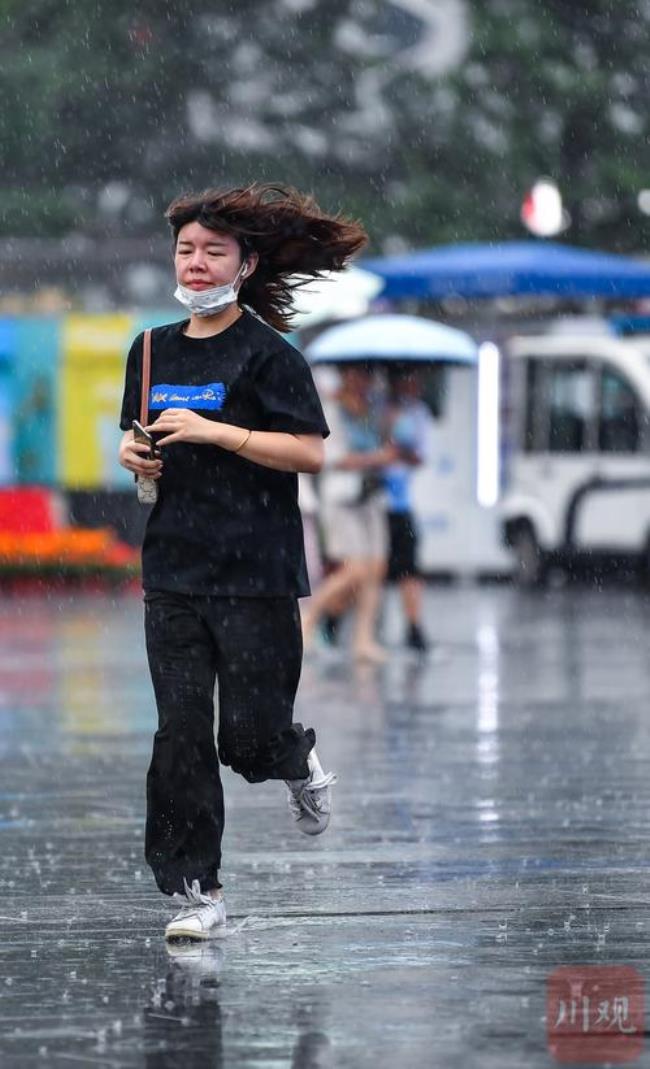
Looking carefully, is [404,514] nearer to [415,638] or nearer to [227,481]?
[415,638]

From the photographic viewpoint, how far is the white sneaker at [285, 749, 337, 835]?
706 centimetres

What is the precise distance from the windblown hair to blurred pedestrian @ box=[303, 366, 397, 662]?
866 centimetres

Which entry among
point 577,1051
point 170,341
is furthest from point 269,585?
point 577,1051

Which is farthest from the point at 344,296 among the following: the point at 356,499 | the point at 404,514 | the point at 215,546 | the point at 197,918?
the point at 197,918

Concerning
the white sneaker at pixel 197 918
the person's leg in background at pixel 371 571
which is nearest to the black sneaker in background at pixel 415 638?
the person's leg in background at pixel 371 571

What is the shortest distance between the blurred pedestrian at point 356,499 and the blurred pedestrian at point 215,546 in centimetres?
899

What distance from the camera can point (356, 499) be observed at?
16078 millimetres

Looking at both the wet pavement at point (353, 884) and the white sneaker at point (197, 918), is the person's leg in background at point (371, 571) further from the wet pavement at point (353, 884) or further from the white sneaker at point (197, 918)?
the white sneaker at point (197, 918)

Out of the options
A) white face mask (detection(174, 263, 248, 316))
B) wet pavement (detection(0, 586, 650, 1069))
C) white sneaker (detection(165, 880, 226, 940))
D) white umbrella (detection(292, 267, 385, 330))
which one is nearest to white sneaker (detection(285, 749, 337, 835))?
wet pavement (detection(0, 586, 650, 1069))

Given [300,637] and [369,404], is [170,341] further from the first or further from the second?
[369,404]

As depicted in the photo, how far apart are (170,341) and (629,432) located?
2023 cm

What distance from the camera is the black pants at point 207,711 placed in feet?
22.0

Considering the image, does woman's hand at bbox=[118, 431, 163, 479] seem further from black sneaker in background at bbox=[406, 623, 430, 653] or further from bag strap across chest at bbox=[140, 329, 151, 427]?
black sneaker in background at bbox=[406, 623, 430, 653]

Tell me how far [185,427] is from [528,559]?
808 inches
